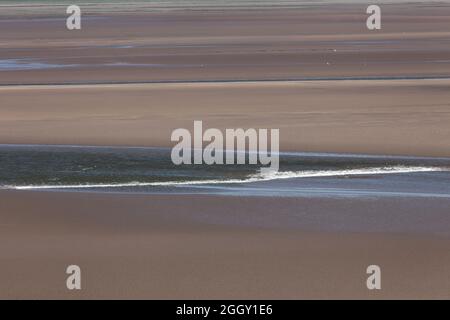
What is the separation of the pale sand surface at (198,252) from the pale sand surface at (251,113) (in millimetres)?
4240

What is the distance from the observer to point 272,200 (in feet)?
37.4

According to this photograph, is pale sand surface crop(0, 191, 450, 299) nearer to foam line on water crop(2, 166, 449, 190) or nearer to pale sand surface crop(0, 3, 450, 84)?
foam line on water crop(2, 166, 449, 190)

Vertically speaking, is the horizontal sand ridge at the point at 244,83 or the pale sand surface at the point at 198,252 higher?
the horizontal sand ridge at the point at 244,83

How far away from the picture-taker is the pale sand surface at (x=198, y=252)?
8312 millimetres

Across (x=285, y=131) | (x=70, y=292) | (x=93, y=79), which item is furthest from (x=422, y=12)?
(x=70, y=292)

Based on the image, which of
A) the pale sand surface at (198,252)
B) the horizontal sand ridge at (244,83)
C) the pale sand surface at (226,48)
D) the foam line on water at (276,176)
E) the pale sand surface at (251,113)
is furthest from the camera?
the pale sand surface at (226,48)

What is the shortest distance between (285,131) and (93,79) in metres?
9.61

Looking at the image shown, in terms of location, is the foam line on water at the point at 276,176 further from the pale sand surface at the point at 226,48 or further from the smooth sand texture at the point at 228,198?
the pale sand surface at the point at 226,48

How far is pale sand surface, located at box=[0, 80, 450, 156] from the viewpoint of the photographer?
1573 cm

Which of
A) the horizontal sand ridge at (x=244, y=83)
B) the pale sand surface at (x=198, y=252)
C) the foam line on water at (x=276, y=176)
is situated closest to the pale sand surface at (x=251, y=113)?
the horizontal sand ridge at (x=244, y=83)

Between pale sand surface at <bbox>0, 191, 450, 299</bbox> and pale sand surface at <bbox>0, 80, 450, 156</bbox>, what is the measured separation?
4.24 m

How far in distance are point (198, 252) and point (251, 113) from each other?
9.31 metres

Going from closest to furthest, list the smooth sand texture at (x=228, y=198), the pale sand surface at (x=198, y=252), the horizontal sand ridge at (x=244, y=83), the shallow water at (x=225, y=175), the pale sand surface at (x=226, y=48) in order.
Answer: the pale sand surface at (x=198, y=252), the smooth sand texture at (x=228, y=198), the shallow water at (x=225, y=175), the horizontal sand ridge at (x=244, y=83), the pale sand surface at (x=226, y=48)

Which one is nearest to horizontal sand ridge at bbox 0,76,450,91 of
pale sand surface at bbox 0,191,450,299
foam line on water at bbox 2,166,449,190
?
foam line on water at bbox 2,166,449,190
